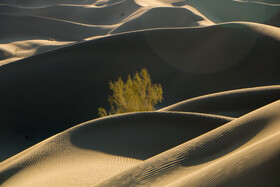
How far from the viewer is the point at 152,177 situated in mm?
3615

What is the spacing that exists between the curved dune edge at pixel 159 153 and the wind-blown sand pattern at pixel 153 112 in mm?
15

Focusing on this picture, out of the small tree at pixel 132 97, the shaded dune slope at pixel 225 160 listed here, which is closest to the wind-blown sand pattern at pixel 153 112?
the shaded dune slope at pixel 225 160

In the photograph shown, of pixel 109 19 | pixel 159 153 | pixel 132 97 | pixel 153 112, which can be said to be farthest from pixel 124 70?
pixel 109 19

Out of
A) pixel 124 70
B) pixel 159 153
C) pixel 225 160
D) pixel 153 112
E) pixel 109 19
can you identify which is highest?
pixel 109 19

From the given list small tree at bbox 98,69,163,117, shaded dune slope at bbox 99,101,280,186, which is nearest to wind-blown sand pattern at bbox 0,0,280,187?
shaded dune slope at bbox 99,101,280,186

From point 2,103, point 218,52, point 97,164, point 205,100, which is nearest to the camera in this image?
point 97,164

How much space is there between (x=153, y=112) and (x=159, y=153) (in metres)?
1.67

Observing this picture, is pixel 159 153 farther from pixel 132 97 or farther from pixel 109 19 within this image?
pixel 109 19

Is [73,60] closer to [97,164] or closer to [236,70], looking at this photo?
[236,70]

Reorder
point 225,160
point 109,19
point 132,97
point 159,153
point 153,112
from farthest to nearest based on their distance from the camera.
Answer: point 109,19, point 132,97, point 153,112, point 159,153, point 225,160

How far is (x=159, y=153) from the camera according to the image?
564 centimetres

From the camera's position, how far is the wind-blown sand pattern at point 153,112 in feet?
12.2

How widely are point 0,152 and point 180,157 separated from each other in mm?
8133

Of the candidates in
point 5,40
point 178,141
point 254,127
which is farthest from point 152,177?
point 5,40
